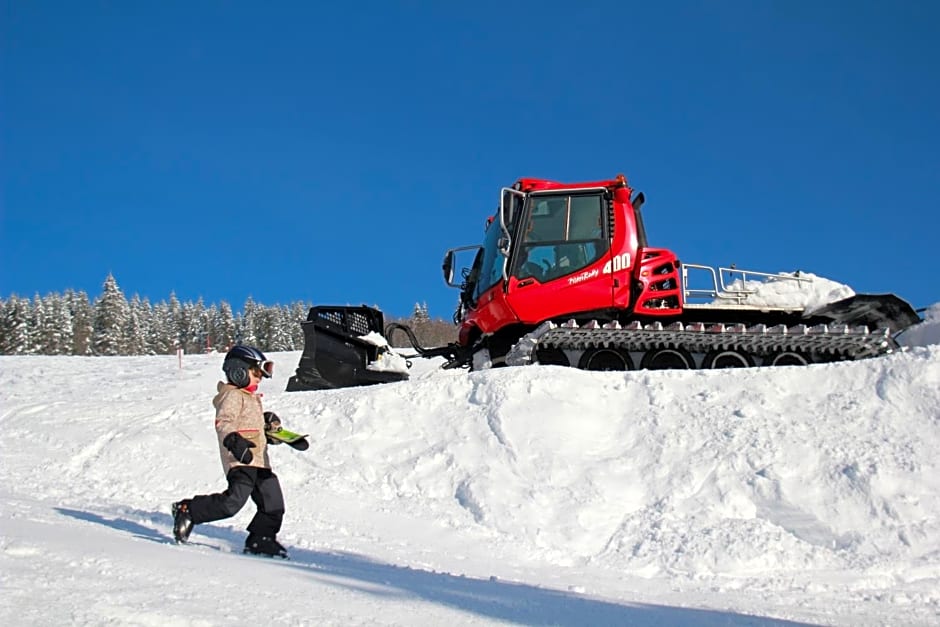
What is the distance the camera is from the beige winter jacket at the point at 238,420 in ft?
18.5

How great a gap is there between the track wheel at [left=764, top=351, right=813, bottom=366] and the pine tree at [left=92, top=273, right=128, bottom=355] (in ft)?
184

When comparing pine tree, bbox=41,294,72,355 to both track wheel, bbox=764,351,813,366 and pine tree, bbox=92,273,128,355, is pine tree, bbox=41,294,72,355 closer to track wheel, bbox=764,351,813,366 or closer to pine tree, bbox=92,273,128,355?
pine tree, bbox=92,273,128,355

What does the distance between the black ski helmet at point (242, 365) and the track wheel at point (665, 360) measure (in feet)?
23.0

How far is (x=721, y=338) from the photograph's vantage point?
1134 centimetres

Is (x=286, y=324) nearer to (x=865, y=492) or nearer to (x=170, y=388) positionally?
(x=170, y=388)

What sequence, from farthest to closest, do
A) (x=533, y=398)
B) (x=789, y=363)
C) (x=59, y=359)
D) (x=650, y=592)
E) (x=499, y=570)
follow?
(x=59, y=359), (x=789, y=363), (x=533, y=398), (x=499, y=570), (x=650, y=592)

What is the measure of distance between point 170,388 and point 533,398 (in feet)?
44.4

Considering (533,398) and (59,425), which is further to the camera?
(59,425)

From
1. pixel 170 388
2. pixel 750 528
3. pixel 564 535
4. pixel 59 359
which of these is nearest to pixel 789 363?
pixel 750 528

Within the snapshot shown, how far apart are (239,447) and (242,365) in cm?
63

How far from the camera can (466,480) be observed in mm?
8320

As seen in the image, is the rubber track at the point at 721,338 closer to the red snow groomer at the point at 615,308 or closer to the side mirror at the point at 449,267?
the red snow groomer at the point at 615,308

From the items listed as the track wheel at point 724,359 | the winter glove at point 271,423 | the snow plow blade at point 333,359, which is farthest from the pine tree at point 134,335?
the winter glove at point 271,423

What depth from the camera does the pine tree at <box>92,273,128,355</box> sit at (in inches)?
2323
